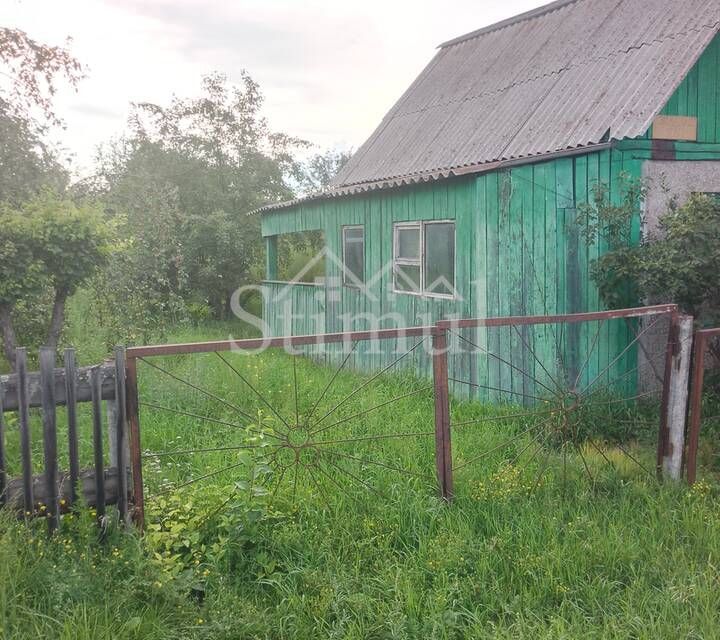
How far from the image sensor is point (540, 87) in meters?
8.74

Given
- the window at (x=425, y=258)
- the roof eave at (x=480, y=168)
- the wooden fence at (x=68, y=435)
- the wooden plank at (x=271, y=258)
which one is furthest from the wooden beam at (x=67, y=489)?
the wooden plank at (x=271, y=258)

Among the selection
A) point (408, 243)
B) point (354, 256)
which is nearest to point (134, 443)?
point (408, 243)

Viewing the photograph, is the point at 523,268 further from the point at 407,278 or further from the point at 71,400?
the point at 71,400

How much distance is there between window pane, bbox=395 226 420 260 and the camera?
8773 mm

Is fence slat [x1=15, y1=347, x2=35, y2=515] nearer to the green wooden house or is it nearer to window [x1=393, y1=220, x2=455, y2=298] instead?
the green wooden house

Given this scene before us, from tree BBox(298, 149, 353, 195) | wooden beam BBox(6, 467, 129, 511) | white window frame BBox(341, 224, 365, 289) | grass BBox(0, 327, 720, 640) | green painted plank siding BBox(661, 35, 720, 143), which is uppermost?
tree BBox(298, 149, 353, 195)

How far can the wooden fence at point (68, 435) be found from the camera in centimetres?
354

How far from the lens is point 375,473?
15.7ft

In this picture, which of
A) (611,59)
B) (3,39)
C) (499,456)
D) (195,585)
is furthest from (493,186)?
(3,39)

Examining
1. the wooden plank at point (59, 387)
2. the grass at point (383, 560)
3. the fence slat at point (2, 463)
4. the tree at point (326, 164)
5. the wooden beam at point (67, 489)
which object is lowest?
the grass at point (383, 560)

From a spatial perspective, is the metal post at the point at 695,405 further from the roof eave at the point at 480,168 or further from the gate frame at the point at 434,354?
the roof eave at the point at 480,168

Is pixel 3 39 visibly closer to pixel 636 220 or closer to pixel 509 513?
pixel 636 220

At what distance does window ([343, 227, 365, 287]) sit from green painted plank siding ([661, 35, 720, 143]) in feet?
15.4

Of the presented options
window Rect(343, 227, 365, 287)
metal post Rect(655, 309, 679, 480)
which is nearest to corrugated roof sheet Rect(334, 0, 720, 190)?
window Rect(343, 227, 365, 287)
